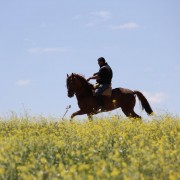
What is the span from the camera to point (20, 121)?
1395cm

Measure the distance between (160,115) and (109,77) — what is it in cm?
320

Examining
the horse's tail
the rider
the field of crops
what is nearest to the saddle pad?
the rider

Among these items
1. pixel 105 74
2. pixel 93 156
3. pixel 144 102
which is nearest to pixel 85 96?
pixel 105 74

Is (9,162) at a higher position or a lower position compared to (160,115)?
higher

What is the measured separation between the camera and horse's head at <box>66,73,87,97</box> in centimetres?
1609

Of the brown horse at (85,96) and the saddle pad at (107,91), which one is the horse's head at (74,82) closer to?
the brown horse at (85,96)

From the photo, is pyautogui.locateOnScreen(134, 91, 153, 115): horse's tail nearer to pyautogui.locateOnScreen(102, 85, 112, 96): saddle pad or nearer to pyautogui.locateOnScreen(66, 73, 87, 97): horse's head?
pyautogui.locateOnScreen(102, 85, 112, 96): saddle pad

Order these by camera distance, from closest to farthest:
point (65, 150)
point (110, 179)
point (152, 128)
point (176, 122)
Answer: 1. point (110, 179)
2. point (65, 150)
3. point (152, 128)
4. point (176, 122)

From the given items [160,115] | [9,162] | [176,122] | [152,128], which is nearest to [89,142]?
Answer: [9,162]

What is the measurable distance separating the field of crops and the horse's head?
15.0ft

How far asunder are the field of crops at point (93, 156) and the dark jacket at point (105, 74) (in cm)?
416

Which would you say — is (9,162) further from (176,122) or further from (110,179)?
(176,122)

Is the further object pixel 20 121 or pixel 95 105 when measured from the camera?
pixel 95 105

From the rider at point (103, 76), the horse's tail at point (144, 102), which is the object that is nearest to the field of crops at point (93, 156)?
the rider at point (103, 76)
